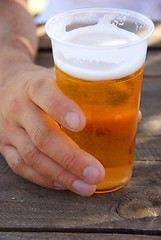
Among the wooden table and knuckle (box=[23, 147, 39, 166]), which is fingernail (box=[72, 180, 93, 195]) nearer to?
the wooden table

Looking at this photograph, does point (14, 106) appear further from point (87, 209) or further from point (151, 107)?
point (151, 107)

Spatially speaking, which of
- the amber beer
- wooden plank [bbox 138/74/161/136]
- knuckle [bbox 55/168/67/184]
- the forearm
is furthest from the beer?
the forearm

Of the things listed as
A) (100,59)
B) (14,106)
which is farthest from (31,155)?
(100,59)

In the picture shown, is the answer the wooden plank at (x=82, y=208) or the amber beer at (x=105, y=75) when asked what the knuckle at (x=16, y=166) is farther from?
the amber beer at (x=105, y=75)

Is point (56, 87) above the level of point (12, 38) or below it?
above

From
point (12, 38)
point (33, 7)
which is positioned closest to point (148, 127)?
point (12, 38)

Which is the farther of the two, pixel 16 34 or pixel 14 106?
pixel 16 34

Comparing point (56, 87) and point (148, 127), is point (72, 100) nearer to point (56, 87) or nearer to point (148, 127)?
point (56, 87)
